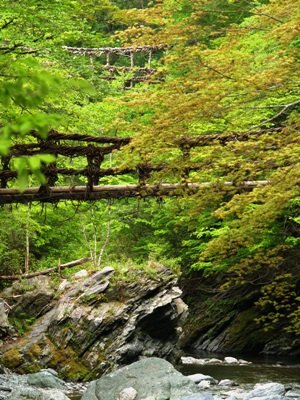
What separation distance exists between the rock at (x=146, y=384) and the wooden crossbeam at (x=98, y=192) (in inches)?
133

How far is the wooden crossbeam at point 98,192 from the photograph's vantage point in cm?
777

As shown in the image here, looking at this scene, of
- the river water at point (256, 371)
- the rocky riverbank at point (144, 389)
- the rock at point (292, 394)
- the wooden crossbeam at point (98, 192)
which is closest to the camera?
the wooden crossbeam at point (98, 192)

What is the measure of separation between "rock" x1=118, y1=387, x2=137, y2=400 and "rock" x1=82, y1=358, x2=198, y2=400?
0.06m

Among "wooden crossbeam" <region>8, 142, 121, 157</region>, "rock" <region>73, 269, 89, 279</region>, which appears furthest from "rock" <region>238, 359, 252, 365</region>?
"wooden crossbeam" <region>8, 142, 121, 157</region>

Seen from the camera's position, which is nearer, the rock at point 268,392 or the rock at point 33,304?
the rock at point 268,392

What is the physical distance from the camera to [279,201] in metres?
6.94

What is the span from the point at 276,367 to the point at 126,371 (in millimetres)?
6571

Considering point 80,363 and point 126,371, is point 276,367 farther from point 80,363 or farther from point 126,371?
point 126,371

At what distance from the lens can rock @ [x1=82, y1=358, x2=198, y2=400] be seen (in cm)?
978

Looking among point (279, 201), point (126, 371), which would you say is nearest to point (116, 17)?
point (279, 201)

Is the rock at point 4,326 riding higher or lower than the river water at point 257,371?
higher

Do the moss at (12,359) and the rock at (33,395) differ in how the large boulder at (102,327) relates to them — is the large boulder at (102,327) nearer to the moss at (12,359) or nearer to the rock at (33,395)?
the moss at (12,359)

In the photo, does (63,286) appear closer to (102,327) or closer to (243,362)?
(102,327)

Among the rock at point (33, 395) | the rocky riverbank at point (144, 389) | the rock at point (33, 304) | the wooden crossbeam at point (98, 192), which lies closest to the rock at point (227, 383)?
the rocky riverbank at point (144, 389)
